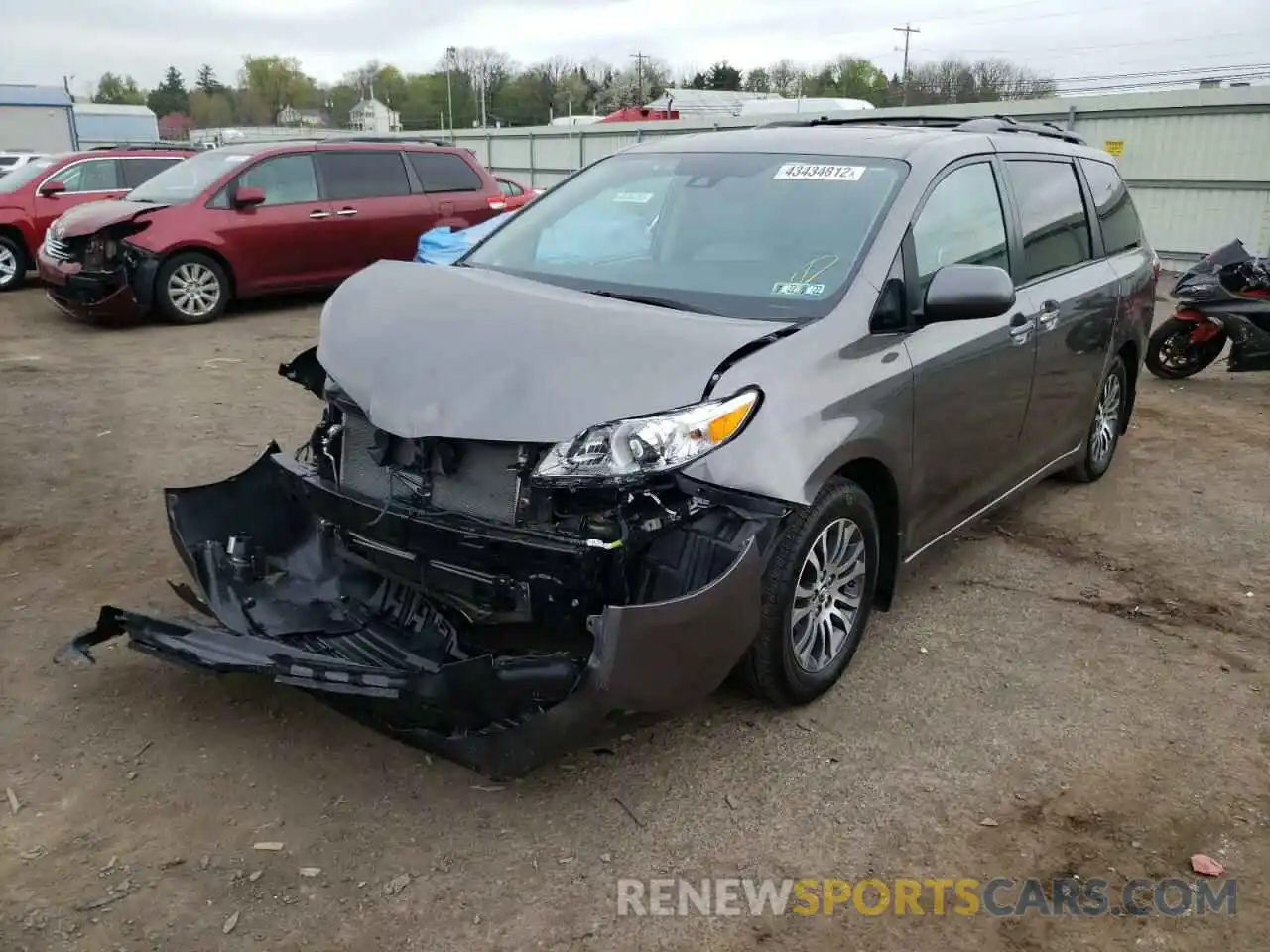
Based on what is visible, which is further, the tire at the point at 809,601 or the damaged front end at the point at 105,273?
the damaged front end at the point at 105,273

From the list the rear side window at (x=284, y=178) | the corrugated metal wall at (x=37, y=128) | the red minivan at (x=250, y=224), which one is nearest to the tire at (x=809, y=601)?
the red minivan at (x=250, y=224)

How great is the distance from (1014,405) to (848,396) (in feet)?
4.82

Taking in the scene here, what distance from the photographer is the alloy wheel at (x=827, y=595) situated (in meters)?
3.41

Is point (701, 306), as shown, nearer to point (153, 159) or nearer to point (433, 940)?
point (433, 940)

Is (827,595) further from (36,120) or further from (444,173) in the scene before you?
(36,120)

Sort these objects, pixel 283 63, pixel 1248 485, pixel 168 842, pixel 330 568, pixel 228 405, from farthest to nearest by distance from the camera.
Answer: pixel 283 63 < pixel 228 405 < pixel 1248 485 < pixel 330 568 < pixel 168 842

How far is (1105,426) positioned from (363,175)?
8338mm

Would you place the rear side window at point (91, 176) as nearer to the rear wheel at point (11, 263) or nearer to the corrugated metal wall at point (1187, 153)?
the rear wheel at point (11, 263)

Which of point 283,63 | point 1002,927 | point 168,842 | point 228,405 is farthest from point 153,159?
point 283,63

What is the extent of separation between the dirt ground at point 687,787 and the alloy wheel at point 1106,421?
114 centimetres

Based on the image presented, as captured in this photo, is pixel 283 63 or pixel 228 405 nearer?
pixel 228 405

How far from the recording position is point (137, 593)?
4.33 m

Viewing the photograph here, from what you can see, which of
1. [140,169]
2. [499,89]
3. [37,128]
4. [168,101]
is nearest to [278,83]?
[168,101]

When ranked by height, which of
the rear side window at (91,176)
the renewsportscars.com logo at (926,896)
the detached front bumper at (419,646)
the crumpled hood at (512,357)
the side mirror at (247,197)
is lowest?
the renewsportscars.com logo at (926,896)
